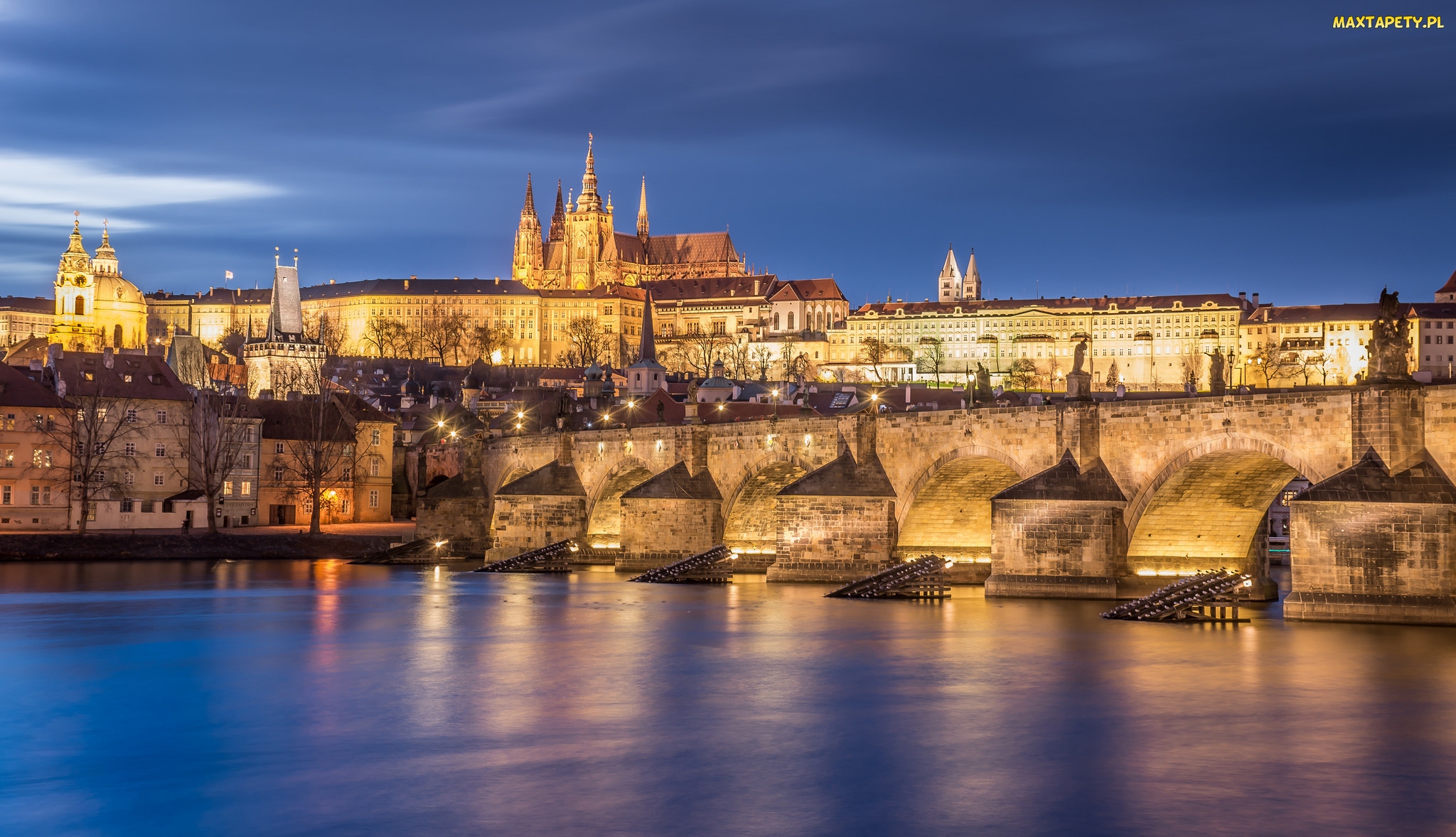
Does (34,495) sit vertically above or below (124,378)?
below

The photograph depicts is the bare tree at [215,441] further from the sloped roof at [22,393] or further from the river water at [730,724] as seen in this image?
the river water at [730,724]

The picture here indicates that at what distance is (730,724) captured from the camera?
86.1 ft

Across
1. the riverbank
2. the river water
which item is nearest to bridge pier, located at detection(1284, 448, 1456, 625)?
the river water

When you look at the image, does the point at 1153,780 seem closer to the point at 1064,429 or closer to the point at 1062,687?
the point at 1062,687

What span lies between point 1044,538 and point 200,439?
48477mm

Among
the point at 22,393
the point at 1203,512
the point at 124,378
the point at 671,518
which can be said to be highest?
the point at 124,378

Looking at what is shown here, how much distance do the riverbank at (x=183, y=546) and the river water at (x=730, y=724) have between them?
2058cm

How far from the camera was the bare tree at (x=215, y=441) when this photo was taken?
7131 cm

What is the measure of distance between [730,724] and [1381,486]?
14.4 meters

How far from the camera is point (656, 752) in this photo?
23.8m

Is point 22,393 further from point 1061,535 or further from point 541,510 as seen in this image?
point 1061,535

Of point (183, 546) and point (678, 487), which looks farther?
point (183, 546)

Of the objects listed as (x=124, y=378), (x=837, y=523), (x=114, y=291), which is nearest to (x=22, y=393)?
(x=124, y=378)

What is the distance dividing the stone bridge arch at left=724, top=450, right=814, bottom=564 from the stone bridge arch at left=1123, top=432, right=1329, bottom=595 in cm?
1487
